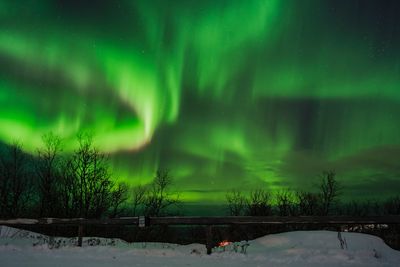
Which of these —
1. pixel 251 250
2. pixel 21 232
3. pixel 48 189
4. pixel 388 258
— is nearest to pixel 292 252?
pixel 251 250

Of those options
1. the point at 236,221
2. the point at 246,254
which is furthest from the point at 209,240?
the point at 246,254

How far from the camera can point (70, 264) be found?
10.1 m

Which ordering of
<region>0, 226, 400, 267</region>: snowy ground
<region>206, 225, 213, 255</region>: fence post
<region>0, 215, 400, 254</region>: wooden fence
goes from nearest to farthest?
1. <region>0, 226, 400, 267</region>: snowy ground
2. <region>0, 215, 400, 254</region>: wooden fence
3. <region>206, 225, 213, 255</region>: fence post

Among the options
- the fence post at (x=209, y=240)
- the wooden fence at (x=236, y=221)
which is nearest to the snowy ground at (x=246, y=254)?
the fence post at (x=209, y=240)

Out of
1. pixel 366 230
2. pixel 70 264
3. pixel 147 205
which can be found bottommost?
pixel 70 264

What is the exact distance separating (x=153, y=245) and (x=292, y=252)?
5.39m

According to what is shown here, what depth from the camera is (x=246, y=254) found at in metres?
12.0

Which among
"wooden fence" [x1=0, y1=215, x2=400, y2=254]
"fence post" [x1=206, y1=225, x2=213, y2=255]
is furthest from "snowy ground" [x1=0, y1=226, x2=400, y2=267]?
"wooden fence" [x1=0, y1=215, x2=400, y2=254]

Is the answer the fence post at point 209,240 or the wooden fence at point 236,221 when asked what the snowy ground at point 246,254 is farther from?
the wooden fence at point 236,221

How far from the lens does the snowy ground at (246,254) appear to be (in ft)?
34.7

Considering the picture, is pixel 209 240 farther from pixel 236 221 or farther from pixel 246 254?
pixel 246 254

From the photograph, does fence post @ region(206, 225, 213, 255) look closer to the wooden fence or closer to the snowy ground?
the wooden fence

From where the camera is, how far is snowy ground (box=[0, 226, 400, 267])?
1059cm

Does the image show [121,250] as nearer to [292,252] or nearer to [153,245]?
[153,245]
